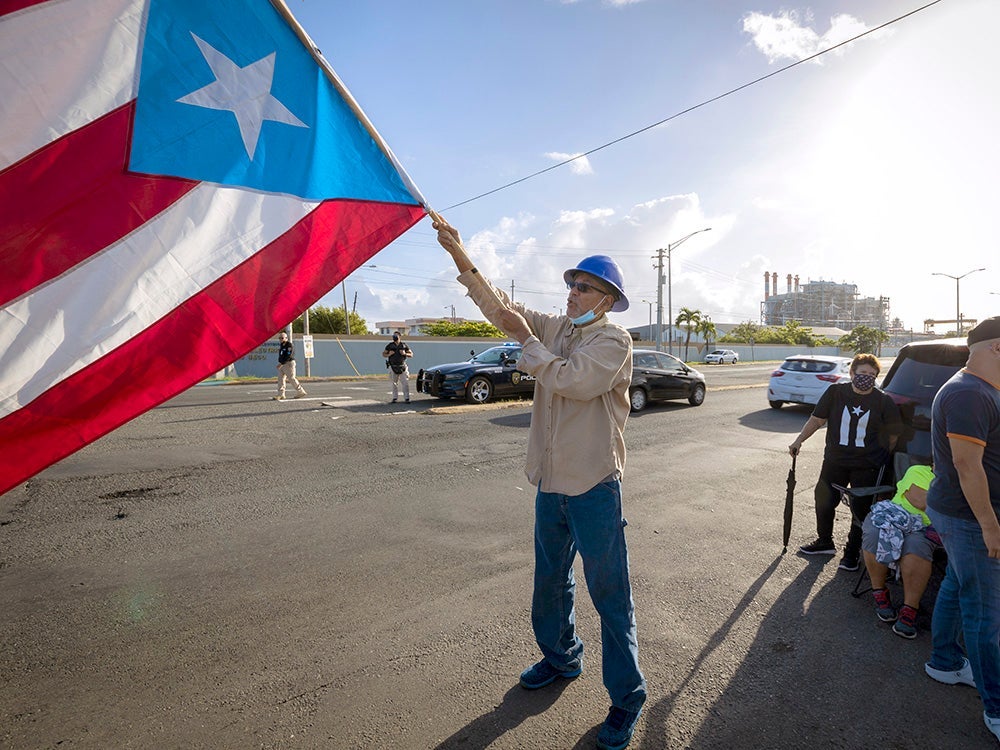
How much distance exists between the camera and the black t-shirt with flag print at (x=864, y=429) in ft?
14.2

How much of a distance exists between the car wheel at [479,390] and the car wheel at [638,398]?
11.9 ft

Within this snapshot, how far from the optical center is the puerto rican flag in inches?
75.5

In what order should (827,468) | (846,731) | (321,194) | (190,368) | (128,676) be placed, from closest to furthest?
(190,368) < (846,731) < (321,194) < (128,676) < (827,468)

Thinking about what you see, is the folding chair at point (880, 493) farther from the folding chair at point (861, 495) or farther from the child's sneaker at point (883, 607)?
the child's sneaker at point (883, 607)

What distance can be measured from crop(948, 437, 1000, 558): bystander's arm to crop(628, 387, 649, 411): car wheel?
434 inches

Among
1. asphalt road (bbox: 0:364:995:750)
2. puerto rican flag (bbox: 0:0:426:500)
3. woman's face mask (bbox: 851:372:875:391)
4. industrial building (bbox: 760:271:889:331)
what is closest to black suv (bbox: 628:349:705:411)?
asphalt road (bbox: 0:364:995:750)

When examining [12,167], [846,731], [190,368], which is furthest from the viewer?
[846,731]

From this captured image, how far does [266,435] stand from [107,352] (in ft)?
25.8

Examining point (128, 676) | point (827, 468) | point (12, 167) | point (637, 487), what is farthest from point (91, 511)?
point (827, 468)

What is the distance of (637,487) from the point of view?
21.5 ft

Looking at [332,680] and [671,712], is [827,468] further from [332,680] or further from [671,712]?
[332,680]

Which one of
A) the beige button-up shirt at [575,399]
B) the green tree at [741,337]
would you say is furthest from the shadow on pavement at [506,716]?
the green tree at [741,337]

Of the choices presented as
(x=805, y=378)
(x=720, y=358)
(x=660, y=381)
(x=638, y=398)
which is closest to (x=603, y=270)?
(x=638, y=398)

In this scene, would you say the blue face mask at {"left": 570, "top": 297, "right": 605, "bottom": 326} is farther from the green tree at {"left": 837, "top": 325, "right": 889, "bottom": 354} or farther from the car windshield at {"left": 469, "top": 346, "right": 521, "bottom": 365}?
the green tree at {"left": 837, "top": 325, "right": 889, "bottom": 354}
